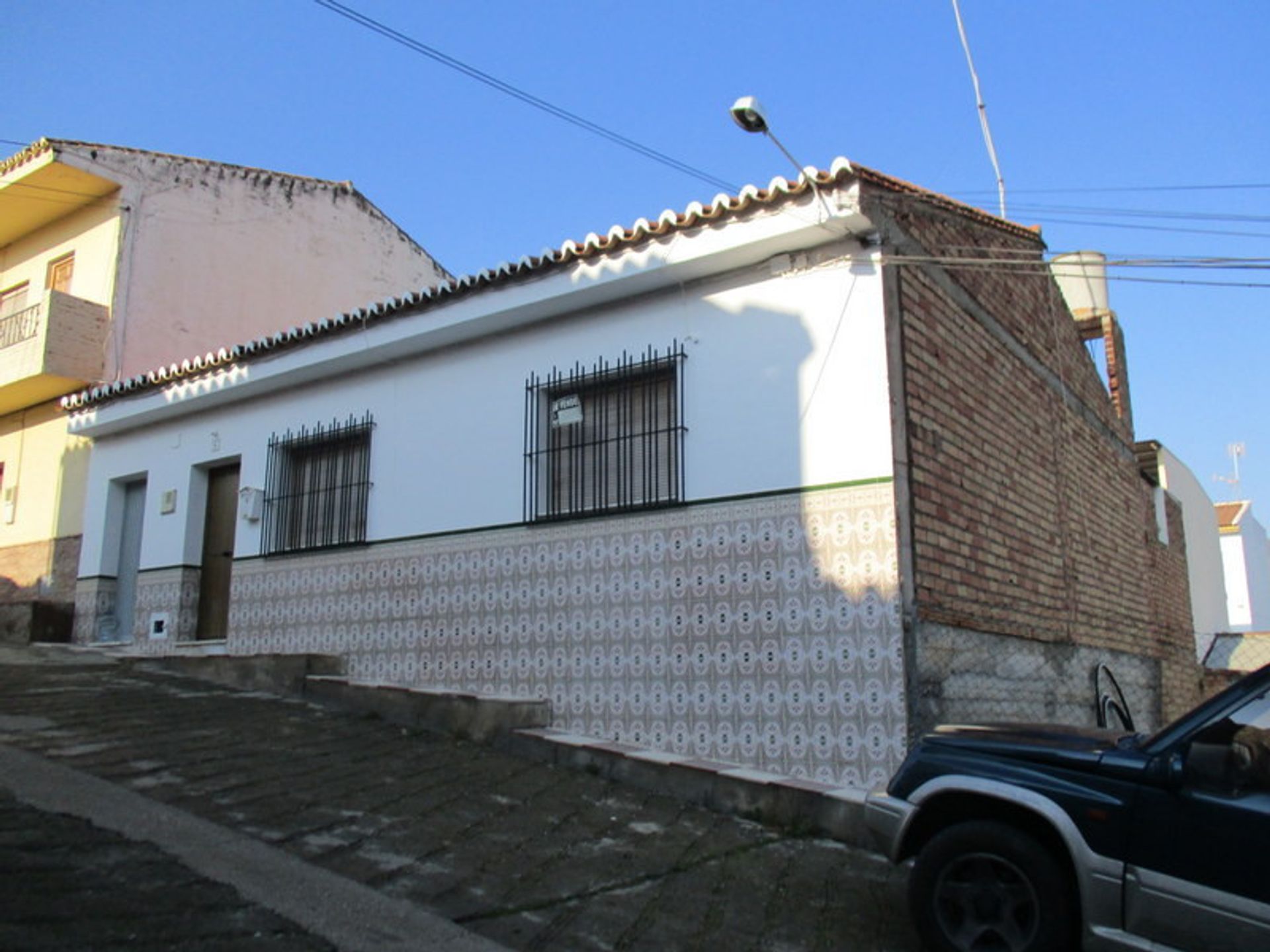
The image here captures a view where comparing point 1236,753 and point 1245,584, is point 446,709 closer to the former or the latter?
point 1236,753

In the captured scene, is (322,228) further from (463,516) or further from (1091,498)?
(1091,498)

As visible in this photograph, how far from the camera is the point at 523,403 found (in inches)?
344

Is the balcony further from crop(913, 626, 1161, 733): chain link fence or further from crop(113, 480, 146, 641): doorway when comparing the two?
crop(913, 626, 1161, 733): chain link fence

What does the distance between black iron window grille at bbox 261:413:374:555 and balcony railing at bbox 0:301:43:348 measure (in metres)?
6.22

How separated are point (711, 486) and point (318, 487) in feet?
15.6

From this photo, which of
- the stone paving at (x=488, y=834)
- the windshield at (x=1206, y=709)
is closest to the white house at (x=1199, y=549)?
the stone paving at (x=488, y=834)

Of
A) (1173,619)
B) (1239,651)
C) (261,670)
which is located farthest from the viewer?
(1239,651)

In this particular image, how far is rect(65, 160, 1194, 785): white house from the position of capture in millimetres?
6734

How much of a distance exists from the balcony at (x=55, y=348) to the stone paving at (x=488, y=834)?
24.8 ft

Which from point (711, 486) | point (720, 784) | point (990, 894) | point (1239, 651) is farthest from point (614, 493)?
point (1239, 651)

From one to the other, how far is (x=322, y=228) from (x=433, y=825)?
14424 millimetres

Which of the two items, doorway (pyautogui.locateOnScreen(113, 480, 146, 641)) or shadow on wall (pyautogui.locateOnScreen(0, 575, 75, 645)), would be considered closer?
doorway (pyautogui.locateOnScreen(113, 480, 146, 641))

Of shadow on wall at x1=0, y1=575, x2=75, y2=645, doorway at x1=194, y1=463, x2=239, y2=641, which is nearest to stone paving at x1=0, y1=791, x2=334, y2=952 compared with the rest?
doorway at x1=194, y1=463, x2=239, y2=641

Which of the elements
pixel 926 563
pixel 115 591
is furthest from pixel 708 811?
pixel 115 591
